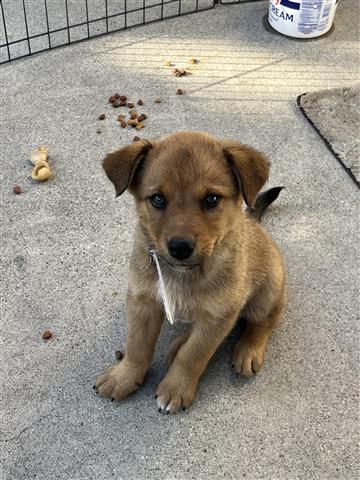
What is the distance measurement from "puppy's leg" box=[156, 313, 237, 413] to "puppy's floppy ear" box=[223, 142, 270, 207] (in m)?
0.56

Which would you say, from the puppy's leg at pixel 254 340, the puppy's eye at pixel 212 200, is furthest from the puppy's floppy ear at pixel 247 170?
the puppy's leg at pixel 254 340

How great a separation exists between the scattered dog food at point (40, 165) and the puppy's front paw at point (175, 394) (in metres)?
1.77

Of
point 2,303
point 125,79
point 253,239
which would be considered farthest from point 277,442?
point 125,79

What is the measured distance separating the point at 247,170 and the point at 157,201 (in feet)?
1.26

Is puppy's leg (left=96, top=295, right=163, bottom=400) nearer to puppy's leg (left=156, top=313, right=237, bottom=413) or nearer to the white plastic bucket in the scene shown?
puppy's leg (left=156, top=313, right=237, bottom=413)

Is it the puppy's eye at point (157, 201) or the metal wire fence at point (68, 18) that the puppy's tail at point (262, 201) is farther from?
the metal wire fence at point (68, 18)

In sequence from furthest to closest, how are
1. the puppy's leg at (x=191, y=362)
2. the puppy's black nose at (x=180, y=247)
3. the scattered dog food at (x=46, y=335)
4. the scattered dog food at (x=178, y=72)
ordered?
the scattered dog food at (x=178, y=72) → the scattered dog food at (x=46, y=335) → the puppy's leg at (x=191, y=362) → the puppy's black nose at (x=180, y=247)

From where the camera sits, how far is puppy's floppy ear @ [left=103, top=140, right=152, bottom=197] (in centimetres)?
260

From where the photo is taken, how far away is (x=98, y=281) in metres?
3.61

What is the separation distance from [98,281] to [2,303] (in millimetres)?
522

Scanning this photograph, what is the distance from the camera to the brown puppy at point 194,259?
8.20ft

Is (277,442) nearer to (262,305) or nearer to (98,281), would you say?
(262,305)

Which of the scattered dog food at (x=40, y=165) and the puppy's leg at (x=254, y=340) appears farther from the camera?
the scattered dog food at (x=40, y=165)

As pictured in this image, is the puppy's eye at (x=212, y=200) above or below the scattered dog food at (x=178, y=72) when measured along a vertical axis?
above
